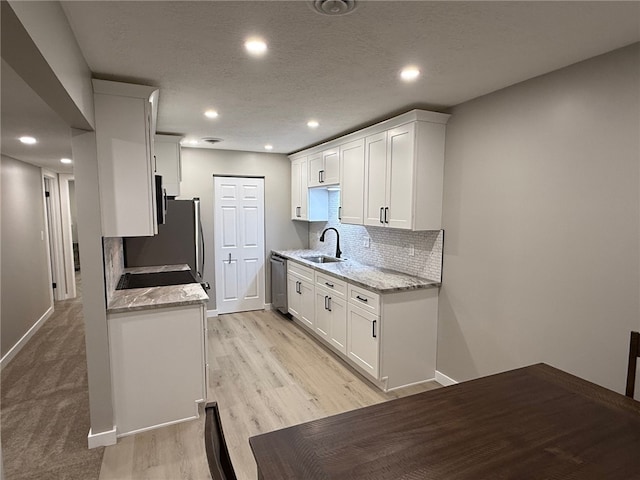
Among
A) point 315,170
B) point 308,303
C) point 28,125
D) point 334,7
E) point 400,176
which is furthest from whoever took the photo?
point 315,170

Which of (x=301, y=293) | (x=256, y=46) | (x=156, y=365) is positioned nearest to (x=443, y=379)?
(x=301, y=293)

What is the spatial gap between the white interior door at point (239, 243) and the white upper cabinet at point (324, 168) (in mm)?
999

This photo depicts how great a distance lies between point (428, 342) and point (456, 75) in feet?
7.29

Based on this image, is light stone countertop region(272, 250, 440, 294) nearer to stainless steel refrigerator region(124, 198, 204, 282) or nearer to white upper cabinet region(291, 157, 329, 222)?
white upper cabinet region(291, 157, 329, 222)

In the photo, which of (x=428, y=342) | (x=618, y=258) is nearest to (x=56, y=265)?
(x=428, y=342)

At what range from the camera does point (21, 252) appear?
4312mm

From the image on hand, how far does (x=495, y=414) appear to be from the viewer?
1345 mm

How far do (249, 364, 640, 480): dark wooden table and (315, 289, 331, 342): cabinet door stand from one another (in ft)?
8.08

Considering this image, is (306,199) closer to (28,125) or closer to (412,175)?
(412,175)

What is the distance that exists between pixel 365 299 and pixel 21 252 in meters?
4.14

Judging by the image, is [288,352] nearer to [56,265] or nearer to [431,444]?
[431,444]

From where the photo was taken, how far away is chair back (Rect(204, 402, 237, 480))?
77 centimetres

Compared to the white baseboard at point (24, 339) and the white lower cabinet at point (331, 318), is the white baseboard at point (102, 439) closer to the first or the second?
the white baseboard at point (24, 339)

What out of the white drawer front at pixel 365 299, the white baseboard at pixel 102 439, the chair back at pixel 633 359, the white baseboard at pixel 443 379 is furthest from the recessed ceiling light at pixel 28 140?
the chair back at pixel 633 359
